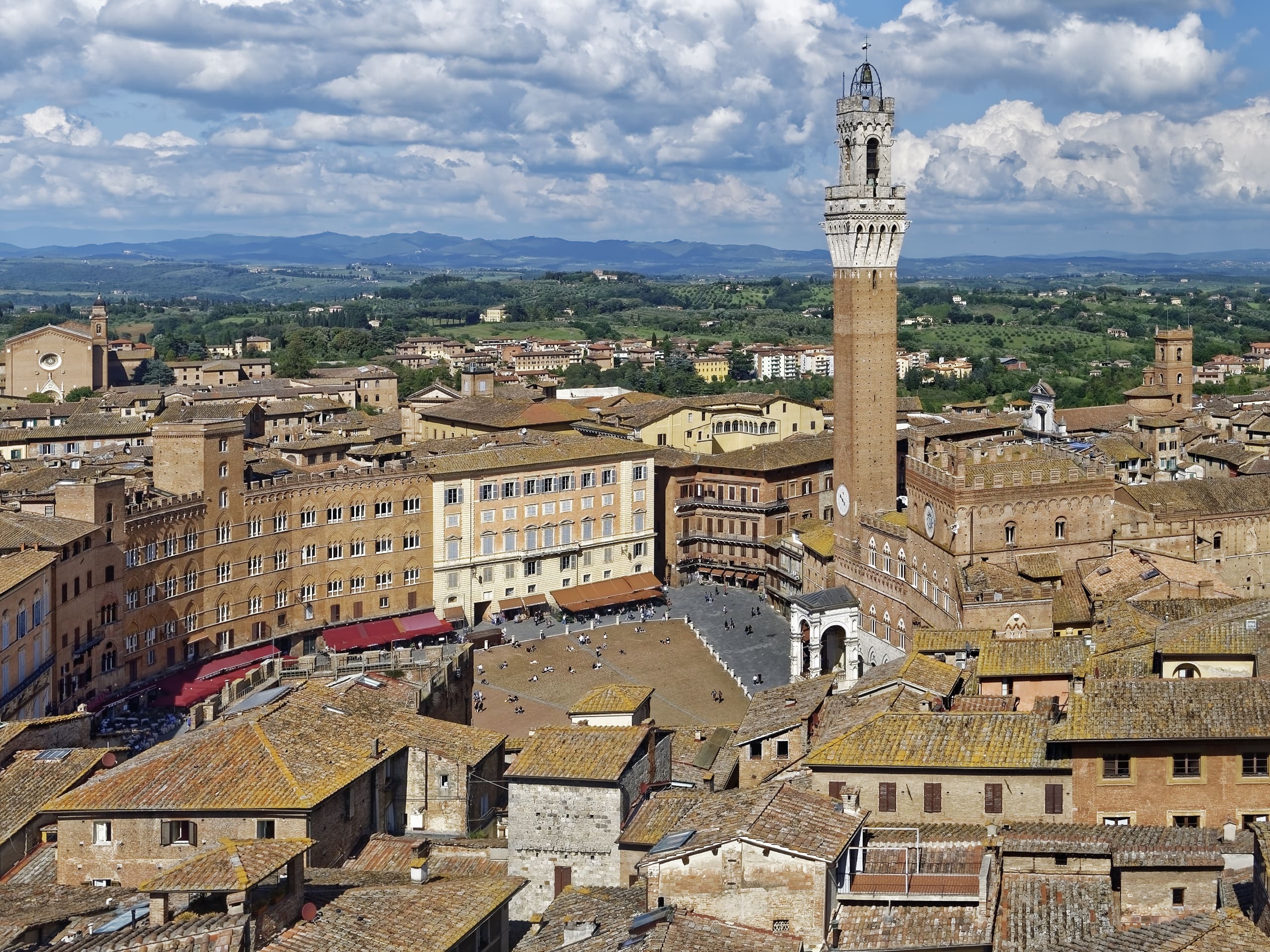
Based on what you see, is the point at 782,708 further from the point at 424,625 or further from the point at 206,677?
the point at 424,625

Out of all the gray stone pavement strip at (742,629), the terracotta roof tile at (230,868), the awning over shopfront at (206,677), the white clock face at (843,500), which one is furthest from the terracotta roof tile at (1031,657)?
the white clock face at (843,500)

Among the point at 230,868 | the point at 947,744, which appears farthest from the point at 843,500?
the point at 230,868

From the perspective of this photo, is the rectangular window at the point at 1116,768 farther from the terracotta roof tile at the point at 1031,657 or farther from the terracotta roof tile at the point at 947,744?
the terracotta roof tile at the point at 1031,657

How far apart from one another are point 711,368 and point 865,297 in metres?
118

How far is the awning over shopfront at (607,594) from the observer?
8031cm

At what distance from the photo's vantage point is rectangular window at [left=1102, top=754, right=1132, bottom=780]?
26.7 m

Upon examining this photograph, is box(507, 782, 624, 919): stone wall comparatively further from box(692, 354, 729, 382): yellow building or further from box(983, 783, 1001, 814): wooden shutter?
box(692, 354, 729, 382): yellow building

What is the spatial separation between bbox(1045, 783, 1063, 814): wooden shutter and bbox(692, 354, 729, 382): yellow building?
156 meters

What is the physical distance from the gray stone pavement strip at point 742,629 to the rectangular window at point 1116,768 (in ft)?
117

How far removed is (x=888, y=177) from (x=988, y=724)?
158ft

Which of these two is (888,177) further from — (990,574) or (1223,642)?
(1223,642)

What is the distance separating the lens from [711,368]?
190 meters

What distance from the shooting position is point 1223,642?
→ 103 feet

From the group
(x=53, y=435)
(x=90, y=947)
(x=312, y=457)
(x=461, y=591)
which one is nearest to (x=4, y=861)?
(x=90, y=947)
